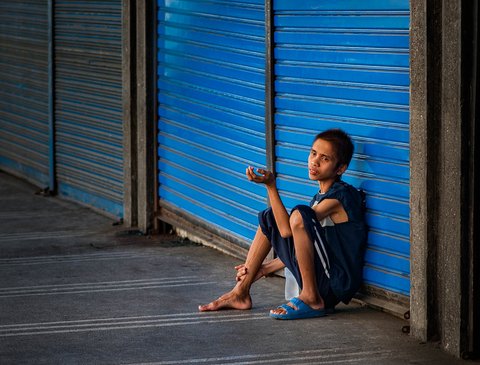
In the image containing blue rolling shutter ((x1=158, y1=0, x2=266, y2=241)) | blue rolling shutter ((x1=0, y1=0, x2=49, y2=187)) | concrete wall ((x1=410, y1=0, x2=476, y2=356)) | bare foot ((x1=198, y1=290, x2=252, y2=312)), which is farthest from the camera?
blue rolling shutter ((x1=0, y1=0, x2=49, y2=187))

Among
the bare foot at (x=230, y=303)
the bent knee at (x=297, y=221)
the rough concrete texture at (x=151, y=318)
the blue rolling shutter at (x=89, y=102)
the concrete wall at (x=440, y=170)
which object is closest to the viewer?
the concrete wall at (x=440, y=170)

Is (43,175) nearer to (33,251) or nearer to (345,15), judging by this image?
(33,251)

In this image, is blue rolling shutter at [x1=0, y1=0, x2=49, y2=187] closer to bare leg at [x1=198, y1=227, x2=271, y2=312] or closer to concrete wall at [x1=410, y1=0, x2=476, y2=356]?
bare leg at [x1=198, y1=227, x2=271, y2=312]

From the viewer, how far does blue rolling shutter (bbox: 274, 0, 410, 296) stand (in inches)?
225

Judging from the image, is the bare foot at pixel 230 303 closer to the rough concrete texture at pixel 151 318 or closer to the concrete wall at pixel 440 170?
the rough concrete texture at pixel 151 318

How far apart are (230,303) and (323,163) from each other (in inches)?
37.7

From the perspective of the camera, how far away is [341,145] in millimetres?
5973

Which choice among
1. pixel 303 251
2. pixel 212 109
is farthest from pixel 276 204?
pixel 212 109

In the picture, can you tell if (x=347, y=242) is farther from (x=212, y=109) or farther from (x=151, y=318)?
(x=212, y=109)

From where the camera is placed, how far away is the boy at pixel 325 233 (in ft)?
19.4

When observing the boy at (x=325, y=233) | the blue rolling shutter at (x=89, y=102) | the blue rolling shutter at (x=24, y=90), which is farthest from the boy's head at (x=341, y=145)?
the blue rolling shutter at (x=24, y=90)

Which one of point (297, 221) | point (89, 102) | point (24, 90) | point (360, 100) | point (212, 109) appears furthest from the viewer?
point (24, 90)

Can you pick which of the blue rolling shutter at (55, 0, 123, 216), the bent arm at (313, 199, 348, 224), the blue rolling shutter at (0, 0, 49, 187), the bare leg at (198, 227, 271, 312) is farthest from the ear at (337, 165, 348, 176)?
the blue rolling shutter at (0, 0, 49, 187)

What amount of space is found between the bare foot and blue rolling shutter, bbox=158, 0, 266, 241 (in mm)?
1007
